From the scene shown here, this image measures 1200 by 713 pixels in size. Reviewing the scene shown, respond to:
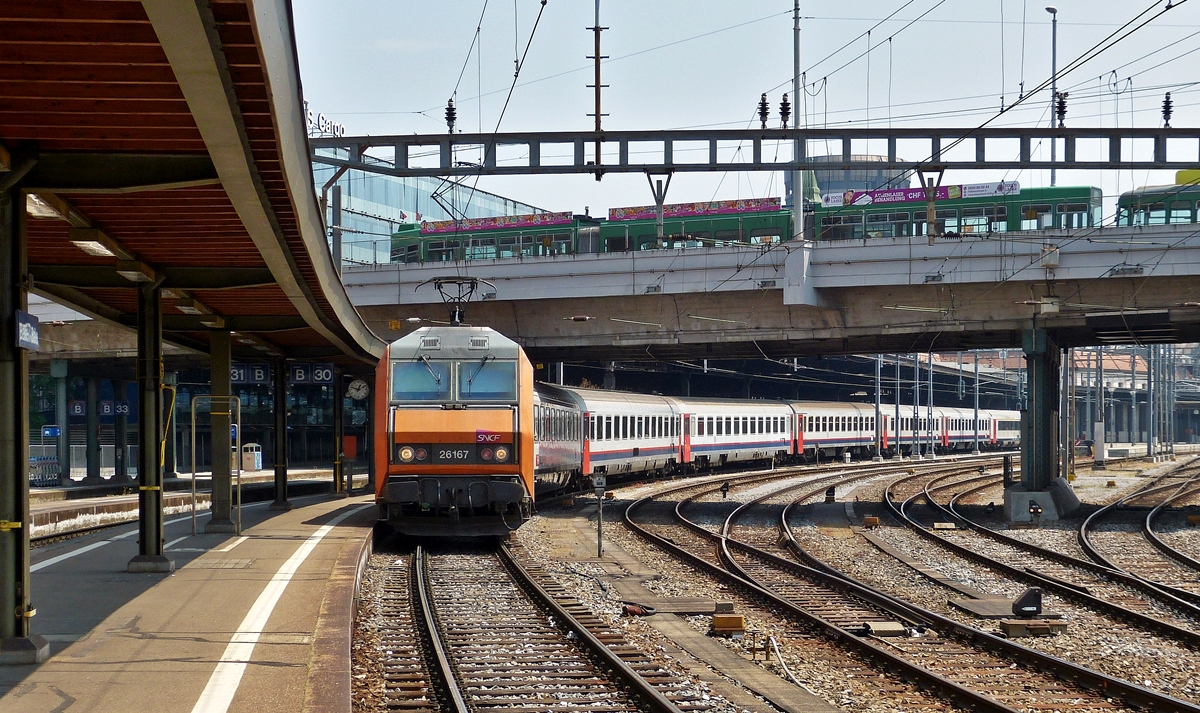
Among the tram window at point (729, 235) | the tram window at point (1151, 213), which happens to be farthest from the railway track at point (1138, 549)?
the tram window at point (729, 235)

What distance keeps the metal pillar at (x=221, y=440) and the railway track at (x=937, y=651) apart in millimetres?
7067

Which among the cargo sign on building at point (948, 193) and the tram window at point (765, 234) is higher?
the cargo sign on building at point (948, 193)

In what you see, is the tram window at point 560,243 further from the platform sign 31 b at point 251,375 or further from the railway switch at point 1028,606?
the railway switch at point 1028,606

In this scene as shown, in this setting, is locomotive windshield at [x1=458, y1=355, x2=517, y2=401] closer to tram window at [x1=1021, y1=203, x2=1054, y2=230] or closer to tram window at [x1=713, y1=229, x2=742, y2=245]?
tram window at [x1=1021, y1=203, x2=1054, y2=230]

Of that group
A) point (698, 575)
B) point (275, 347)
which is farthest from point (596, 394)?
point (698, 575)

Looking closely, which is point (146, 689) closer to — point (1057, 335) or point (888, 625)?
point (888, 625)

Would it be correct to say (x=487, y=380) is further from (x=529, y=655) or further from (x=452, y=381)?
(x=529, y=655)

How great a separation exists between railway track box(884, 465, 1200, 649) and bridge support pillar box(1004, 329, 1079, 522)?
4.08 feet

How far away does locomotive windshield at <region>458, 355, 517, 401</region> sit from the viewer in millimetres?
16641

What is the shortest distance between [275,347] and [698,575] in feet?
32.2

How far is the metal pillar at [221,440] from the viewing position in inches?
675

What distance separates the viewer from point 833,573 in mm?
15062

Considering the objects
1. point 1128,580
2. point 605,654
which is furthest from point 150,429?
point 1128,580

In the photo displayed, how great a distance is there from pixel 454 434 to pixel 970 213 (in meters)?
16.5
